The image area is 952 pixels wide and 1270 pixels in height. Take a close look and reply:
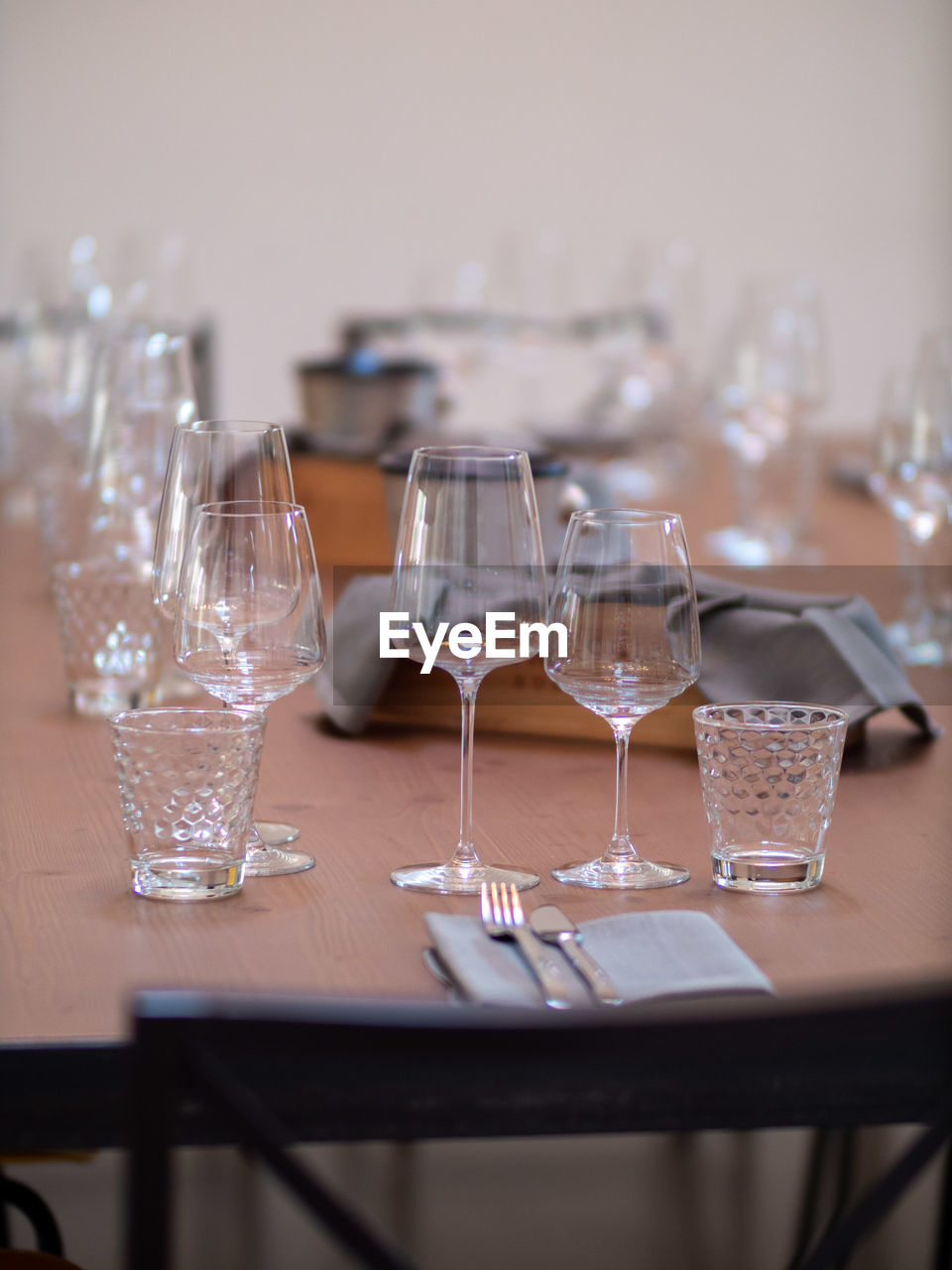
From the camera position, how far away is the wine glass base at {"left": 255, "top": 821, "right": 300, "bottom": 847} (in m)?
0.98

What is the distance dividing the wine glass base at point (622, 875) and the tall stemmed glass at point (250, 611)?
15cm

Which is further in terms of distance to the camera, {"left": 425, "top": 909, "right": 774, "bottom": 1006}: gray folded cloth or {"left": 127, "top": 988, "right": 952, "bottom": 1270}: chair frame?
{"left": 425, "top": 909, "right": 774, "bottom": 1006}: gray folded cloth

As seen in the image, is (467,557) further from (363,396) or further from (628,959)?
(363,396)

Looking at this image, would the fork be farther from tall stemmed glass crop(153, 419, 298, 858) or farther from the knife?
tall stemmed glass crop(153, 419, 298, 858)

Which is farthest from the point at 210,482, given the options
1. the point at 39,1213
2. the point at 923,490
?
the point at 923,490

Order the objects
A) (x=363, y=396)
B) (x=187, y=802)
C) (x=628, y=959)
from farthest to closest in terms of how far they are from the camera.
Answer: (x=363, y=396) < (x=187, y=802) < (x=628, y=959)

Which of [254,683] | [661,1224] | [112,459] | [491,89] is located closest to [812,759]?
[254,683]

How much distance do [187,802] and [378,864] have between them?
0.14m

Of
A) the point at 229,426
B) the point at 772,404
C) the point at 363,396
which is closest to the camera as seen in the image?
the point at 229,426

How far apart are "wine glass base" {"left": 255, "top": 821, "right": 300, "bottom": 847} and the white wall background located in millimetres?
5423

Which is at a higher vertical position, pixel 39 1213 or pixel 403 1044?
pixel 403 1044

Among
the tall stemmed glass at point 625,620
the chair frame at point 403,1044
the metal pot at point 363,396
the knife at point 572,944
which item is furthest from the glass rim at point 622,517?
the metal pot at point 363,396

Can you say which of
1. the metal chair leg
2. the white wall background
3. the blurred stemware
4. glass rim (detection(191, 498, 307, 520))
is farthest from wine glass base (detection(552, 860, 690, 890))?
the white wall background

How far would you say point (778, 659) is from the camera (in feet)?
3.80
